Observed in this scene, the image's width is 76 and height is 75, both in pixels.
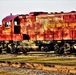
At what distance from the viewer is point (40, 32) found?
25406 millimetres

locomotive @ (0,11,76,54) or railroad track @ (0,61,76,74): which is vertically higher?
locomotive @ (0,11,76,54)

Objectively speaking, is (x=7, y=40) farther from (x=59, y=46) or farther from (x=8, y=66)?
(x=8, y=66)

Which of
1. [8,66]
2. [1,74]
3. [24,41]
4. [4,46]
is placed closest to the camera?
[1,74]

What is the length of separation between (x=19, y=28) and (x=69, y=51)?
20.5 ft

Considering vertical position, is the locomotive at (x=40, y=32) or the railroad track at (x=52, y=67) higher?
the locomotive at (x=40, y=32)

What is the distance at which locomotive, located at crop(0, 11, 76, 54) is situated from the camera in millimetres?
23797

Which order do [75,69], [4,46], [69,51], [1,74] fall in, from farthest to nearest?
[4,46], [69,51], [1,74], [75,69]

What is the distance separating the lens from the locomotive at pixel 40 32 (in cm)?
2380

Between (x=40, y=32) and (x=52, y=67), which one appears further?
(x=40, y=32)

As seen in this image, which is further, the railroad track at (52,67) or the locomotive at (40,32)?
the locomotive at (40,32)

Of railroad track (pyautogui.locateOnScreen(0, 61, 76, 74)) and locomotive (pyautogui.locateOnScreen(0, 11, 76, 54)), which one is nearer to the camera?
railroad track (pyautogui.locateOnScreen(0, 61, 76, 74))

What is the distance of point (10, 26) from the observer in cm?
2708

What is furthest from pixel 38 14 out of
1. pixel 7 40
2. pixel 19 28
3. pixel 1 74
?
pixel 1 74

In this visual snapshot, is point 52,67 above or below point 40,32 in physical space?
below
